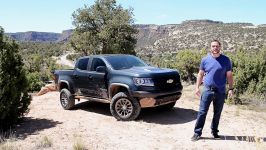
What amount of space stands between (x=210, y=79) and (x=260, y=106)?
259 inches

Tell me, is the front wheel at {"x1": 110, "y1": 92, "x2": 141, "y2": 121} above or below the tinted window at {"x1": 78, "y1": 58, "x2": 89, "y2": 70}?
below

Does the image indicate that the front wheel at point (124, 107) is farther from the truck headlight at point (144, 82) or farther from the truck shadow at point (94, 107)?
the truck shadow at point (94, 107)

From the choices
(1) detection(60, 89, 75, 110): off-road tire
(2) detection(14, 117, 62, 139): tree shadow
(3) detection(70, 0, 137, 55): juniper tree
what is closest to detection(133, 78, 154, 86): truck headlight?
(2) detection(14, 117, 62, 139): tree shadow

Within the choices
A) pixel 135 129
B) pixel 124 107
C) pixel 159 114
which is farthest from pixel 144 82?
pixel 159 114

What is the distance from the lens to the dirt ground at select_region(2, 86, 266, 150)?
857cm

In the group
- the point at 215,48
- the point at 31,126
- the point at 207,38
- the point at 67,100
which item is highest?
the point at 207,38

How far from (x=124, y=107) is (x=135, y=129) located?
0.92 m

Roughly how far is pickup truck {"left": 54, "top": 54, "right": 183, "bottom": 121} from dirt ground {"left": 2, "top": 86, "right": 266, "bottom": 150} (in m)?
0.50

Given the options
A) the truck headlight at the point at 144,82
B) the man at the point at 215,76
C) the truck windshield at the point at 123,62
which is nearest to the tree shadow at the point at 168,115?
the truck headlight at the point at 144,82

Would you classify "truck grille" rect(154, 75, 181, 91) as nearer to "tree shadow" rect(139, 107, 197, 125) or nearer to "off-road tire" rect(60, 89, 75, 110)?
"tree shadow" rect(139, 107, 197, 125)

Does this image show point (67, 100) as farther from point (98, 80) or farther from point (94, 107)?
point (98, 80)

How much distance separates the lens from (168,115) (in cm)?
1145

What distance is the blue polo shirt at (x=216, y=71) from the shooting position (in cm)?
824

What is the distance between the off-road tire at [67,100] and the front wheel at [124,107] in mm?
2187
